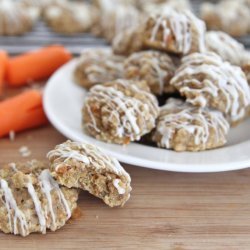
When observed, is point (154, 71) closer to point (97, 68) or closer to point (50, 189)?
point (97, 68)

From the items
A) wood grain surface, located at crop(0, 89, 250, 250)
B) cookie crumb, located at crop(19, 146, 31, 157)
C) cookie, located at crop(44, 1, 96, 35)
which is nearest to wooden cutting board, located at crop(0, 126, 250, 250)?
wood grain surface, located at crop(0, 89, 250, 250)

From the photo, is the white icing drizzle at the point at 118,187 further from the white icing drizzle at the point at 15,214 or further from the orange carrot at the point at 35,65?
the orange carrot at the point at 35,65

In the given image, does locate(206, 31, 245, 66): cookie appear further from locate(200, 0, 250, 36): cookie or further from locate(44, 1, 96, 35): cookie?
locate(44, 1, 96, 35): cookie

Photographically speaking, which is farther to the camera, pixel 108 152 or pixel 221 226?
pixel 108 152

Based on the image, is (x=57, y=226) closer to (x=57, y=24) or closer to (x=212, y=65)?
(x=212, y=65)

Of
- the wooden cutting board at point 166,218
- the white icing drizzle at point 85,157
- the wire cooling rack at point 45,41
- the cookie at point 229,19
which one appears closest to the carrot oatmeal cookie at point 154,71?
the wooden cutting board at point 166,218

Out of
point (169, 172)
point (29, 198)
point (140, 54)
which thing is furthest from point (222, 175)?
point (29, 198)
